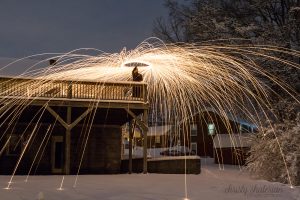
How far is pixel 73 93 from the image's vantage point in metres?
18.9

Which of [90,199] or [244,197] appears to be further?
[244,197]

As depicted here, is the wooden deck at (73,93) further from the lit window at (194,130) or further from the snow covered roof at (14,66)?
the lit window at (194,130)

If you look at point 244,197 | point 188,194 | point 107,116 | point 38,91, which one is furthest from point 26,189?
point 107,116

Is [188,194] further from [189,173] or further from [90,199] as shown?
[189,173]

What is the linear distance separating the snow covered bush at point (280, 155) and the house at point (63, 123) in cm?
472

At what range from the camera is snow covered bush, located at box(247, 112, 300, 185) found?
55.7 ft

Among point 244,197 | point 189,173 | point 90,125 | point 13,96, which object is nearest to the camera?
point 244,197

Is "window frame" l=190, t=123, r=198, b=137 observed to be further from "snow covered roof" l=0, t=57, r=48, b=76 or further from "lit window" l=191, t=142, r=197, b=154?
"snow covered roof" l=0, t=57, r=48, b=76

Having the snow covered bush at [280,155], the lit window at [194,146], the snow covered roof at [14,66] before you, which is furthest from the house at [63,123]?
the lit window at [194,146]

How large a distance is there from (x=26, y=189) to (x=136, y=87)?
8448 millimetres

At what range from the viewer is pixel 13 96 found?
17.7 m

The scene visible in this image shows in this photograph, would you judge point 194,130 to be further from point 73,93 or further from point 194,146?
point 73,93

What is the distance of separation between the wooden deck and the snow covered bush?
5.08 m

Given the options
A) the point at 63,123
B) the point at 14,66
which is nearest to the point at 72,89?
the point at 63,123
